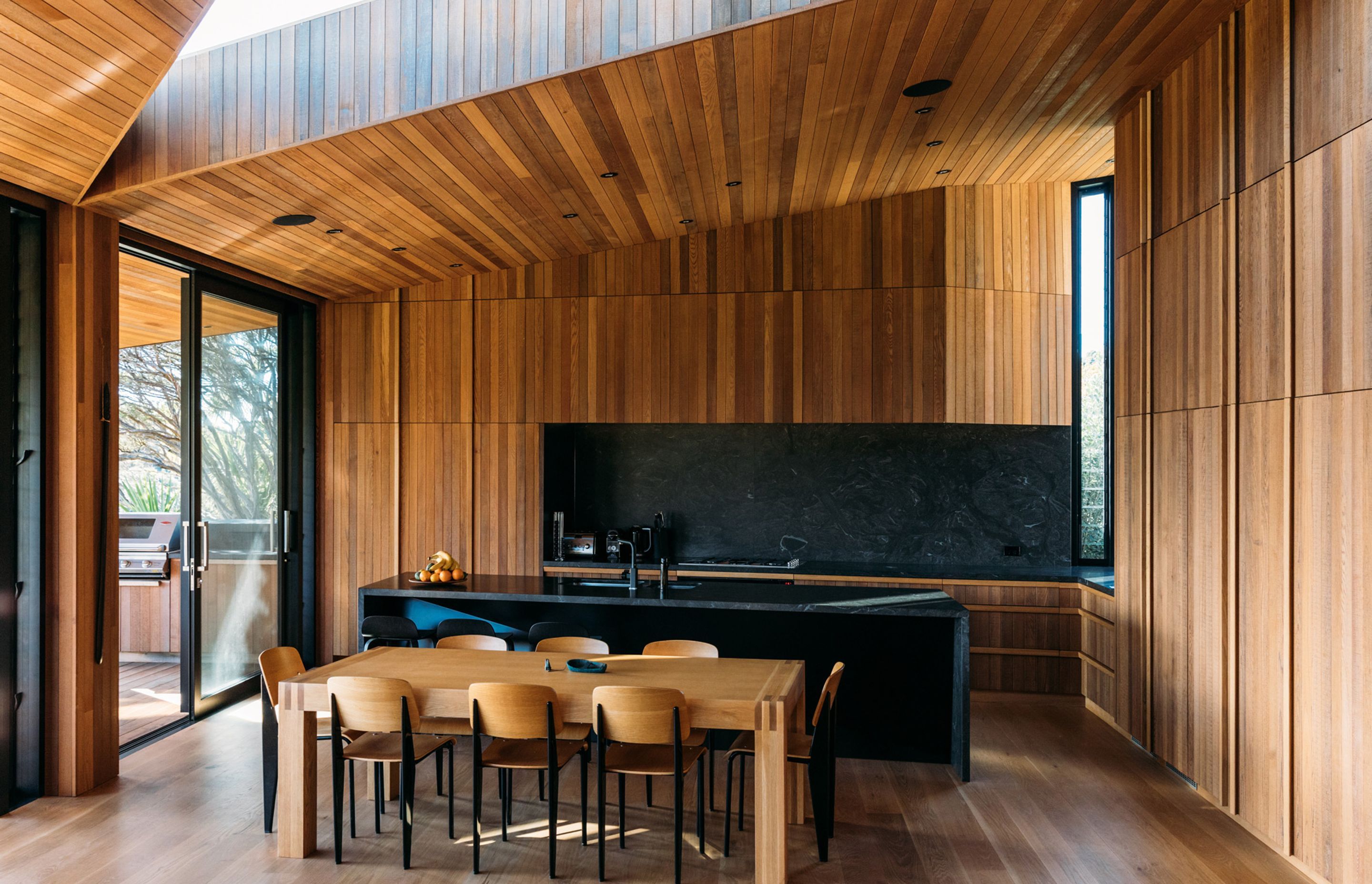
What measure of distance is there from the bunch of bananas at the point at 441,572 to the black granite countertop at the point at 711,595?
0.13 ft

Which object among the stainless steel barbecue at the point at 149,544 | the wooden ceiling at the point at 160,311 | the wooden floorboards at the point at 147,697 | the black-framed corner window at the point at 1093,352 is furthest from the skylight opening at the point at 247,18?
the black-framed corner window at the point at 1093,352

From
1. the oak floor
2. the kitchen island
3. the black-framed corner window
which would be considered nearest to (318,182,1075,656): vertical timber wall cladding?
the black-framed corner window

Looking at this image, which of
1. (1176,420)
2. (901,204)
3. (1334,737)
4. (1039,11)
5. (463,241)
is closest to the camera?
(1334,737)

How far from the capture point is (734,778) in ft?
15.4

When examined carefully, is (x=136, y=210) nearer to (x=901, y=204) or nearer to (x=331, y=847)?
(x=331, y=847)

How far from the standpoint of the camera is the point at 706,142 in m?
4.68

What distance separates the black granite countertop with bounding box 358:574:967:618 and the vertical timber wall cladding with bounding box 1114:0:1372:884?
114cm

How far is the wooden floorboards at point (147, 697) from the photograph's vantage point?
5.53 meters

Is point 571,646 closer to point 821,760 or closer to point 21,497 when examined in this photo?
point 821,760

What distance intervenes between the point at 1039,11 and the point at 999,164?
2460 mm

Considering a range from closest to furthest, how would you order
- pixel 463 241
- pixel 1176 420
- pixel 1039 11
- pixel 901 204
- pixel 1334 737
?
pixel 1334 737 < pixel 1039 11 < pixel 1176 420 < pixel 463 241 < pixel 901 204

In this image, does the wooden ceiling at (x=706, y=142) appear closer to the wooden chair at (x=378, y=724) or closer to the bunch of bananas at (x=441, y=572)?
the bunch of bananas at (x=441, y=572)

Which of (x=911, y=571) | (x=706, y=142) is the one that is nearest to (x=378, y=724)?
(x=706, y=142)

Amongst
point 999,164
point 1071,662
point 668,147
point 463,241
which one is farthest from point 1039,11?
point 1071,662
